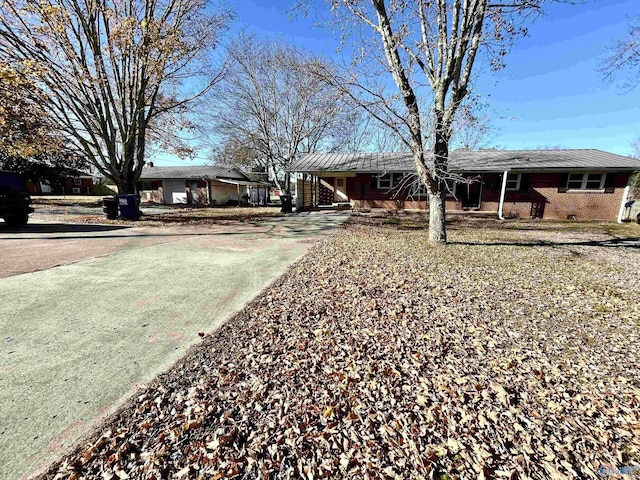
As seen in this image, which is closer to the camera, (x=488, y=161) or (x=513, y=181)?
(x=513, y=181)

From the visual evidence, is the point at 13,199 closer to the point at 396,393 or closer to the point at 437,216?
the point at 396,393

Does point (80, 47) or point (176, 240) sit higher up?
point (80, 47)

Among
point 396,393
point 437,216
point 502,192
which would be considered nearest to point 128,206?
point 437,216

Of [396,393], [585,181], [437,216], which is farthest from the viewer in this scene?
[585,181]

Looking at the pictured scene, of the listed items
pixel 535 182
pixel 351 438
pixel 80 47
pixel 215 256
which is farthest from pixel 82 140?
pixel 535 182

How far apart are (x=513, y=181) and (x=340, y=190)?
12.4 m

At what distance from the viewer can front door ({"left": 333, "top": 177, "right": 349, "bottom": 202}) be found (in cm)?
2427

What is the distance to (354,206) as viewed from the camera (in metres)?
18.8

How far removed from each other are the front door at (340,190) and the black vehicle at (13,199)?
18632mm

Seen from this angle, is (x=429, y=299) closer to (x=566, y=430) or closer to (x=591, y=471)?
(x=566, y=430)

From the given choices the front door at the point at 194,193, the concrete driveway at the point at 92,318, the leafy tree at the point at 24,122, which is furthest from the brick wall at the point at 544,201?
the front door at the point at 194,193

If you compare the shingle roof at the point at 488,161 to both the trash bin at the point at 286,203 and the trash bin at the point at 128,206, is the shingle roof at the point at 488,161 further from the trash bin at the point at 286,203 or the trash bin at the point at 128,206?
the trash bin at the point at 128,206

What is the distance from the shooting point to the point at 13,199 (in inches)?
396

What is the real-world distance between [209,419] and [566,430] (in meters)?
2.59
